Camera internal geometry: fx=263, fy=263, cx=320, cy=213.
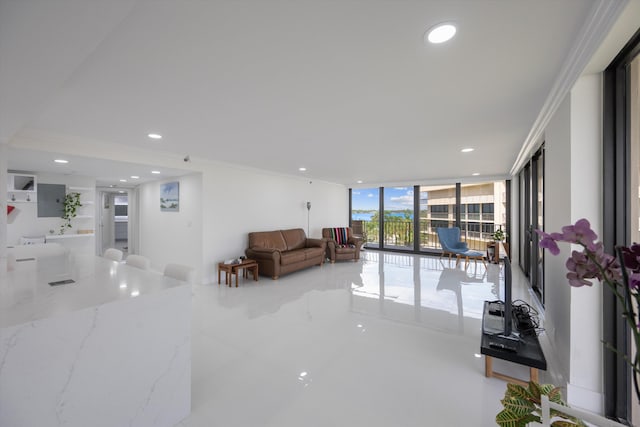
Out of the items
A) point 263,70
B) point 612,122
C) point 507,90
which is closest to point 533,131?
point 507,90

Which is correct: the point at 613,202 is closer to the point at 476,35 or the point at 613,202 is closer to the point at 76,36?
the point at 476,35

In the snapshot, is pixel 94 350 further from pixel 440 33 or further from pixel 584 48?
pixel 584 48

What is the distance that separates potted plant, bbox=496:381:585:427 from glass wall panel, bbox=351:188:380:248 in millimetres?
8314

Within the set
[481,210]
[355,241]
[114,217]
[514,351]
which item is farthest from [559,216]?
[114,217]

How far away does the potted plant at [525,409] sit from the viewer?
3.02 ft

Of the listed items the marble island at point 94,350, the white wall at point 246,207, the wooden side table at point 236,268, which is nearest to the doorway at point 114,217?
the white wall at point 246,207

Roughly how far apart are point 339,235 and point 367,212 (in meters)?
2.27

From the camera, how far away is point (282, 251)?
6.12 m

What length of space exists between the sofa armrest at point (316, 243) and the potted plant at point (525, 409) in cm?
569

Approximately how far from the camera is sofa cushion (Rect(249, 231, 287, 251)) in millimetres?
5747

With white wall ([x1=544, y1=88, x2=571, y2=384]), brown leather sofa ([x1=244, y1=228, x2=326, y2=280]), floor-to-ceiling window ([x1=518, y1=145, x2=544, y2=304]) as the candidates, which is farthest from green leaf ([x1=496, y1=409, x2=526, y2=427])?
brown leather sofa ([x1=244, y1=228, x2=326, y2=280])

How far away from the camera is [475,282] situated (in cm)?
507

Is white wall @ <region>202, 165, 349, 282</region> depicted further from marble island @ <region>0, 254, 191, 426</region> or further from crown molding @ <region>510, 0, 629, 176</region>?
crown molding @ <region>510, 0, 629, 176</region>

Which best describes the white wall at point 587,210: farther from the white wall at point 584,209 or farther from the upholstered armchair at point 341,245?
the upholstered armchair at point 341,245
